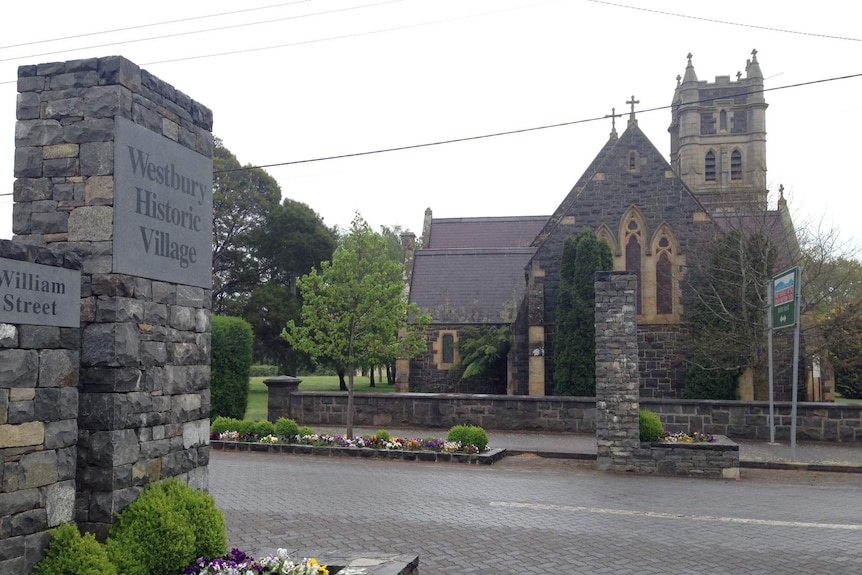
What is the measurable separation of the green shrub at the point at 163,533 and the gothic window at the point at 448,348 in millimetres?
26774

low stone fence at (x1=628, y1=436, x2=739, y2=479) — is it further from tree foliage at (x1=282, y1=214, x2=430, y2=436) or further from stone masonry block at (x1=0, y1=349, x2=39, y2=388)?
stone masonry block at (x1=0, y1=349, x2=39, y2=388)

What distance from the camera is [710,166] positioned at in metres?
53.5

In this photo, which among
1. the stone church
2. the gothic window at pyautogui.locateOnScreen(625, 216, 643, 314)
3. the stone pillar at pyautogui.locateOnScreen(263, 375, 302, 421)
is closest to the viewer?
the stone pillar at pyautogui.locateOnScreen(263, 375, 302, 421)

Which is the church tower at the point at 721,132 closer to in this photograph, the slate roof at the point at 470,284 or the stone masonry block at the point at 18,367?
the slate roof at the point at 470,284

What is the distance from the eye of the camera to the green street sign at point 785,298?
56.1ft

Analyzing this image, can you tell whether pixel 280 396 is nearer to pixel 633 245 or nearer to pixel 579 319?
pixel 579 319

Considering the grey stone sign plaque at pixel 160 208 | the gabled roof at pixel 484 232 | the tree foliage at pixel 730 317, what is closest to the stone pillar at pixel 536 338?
the tree foliage at pixel 730 317

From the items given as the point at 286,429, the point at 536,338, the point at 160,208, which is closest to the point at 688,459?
the point at 286,429

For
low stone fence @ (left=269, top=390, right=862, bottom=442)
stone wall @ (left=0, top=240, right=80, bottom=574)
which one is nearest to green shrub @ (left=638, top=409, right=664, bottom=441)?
low stone fence @ (left=269, top=390, right=862, bottom=442)

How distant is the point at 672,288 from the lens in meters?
28.6

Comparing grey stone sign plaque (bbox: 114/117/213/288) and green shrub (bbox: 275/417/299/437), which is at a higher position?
grey stone sign plaque (bbox: 114/117/213/288)

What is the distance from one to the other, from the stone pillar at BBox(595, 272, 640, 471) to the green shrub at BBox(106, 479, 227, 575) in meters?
9.91

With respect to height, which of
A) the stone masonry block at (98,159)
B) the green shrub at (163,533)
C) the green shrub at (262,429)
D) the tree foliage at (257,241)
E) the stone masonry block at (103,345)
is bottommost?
the green shrub at (262,429)

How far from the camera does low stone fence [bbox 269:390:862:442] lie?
19234mm
